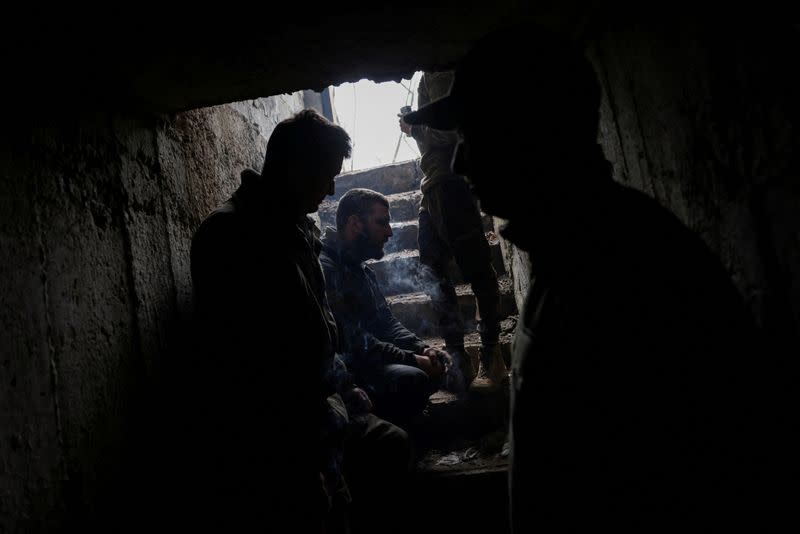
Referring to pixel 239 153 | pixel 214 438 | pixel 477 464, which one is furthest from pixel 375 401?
pixel 239 153

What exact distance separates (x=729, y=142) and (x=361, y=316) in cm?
302

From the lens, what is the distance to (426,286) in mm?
5227

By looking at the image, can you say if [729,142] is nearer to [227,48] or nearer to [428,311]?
[227,48]

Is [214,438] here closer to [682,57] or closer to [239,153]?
[682,57]

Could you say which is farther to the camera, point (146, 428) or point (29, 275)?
point (146, 428)

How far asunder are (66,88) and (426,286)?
13.3 ft

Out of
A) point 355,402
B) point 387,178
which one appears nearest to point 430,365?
point 355,402

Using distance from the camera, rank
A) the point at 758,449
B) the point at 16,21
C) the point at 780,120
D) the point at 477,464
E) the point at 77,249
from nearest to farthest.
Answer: the point at 758,449
the point at 780,120
the point at 16,21
the point at 77,249
the point at 477,464

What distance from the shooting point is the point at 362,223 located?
152 inches

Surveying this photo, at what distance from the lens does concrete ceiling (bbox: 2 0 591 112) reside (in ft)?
4.52

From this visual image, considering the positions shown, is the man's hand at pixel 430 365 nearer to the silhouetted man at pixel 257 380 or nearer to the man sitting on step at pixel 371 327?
the man sitting on step at pixel 371 327

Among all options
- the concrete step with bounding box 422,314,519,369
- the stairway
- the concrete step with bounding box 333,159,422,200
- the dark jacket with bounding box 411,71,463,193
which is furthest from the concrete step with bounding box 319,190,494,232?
the dark jacket with bounding box 411,71,463,193

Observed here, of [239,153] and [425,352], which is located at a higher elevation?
[239,153]

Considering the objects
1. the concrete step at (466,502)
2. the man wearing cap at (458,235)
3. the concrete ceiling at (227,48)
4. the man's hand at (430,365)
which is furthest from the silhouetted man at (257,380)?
the man wearing cap at (458,235)
